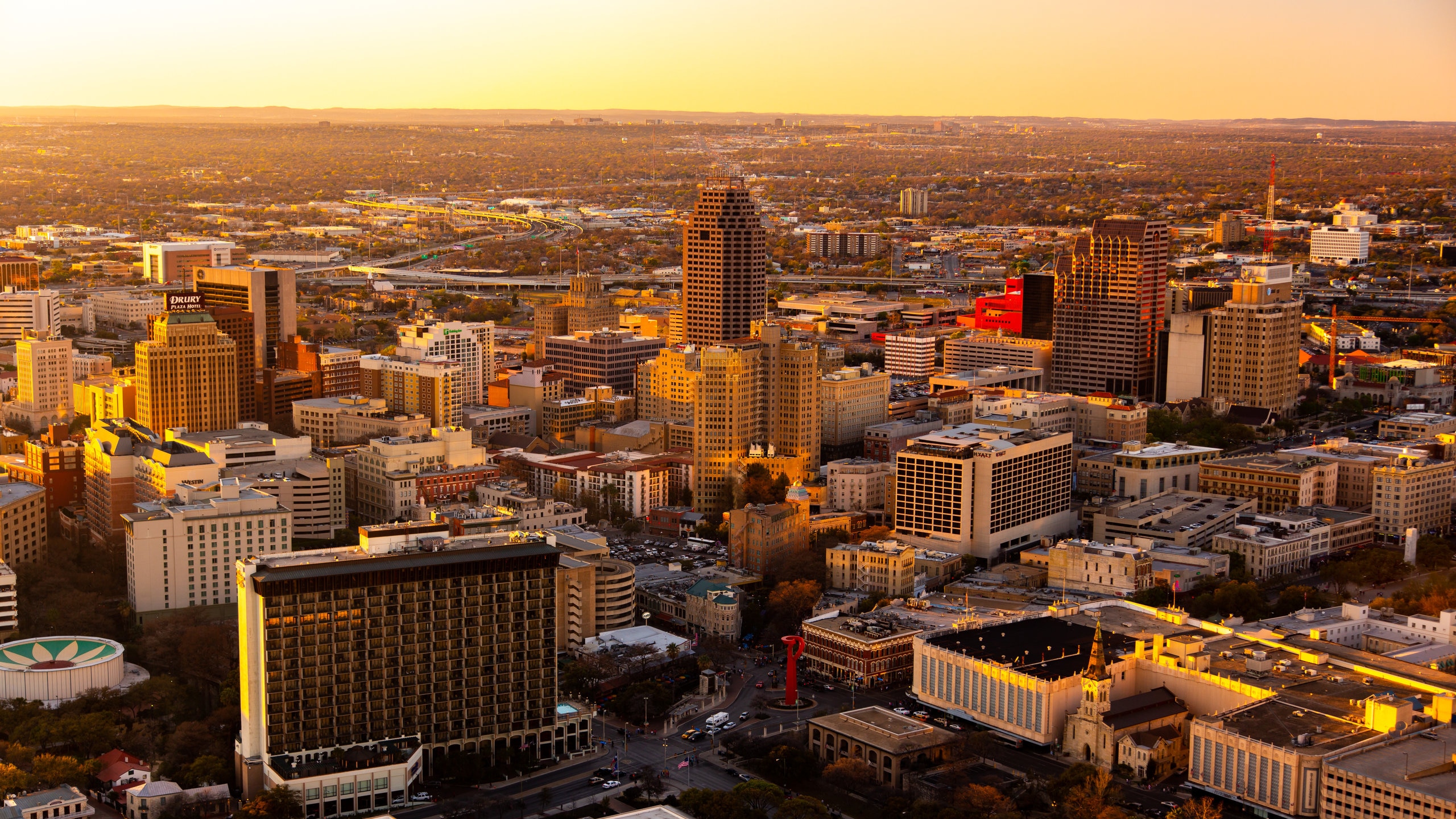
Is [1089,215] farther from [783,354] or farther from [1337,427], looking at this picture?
[783,354]

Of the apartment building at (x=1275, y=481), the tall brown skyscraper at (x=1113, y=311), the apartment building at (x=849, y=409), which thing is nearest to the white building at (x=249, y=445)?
the apartment building at (x=849, y=409)

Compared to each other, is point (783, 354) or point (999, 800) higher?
point (783, 354)

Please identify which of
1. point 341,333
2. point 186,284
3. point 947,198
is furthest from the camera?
point 947,198

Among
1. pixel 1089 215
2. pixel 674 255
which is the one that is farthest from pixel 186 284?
pixel 1089 215

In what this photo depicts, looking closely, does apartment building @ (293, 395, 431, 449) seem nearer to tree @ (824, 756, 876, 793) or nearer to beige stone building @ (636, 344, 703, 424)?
beige stone building @ (636, 344, 703, 424)

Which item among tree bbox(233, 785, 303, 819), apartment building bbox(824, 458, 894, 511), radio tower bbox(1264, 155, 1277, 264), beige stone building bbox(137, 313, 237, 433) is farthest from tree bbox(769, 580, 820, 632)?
radio tower bbox(1264, 155, 1277, 264)

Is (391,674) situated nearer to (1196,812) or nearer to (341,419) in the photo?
(1196,812)

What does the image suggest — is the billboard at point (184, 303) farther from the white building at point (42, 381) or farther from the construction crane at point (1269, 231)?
the construction crane at point (1269, 231)
